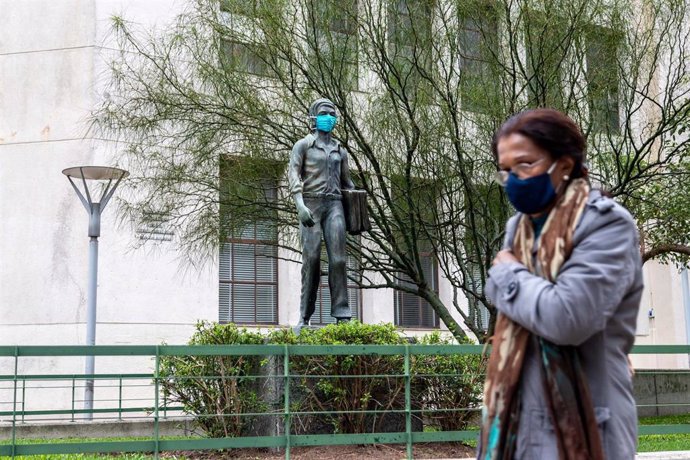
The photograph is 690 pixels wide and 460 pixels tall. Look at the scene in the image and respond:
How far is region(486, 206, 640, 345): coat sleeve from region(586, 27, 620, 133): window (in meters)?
14.0

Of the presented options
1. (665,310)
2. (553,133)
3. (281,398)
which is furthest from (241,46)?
(665,310)

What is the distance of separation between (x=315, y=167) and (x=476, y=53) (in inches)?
262

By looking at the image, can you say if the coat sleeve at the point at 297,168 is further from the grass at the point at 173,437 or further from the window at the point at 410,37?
the window at the point at 410,37

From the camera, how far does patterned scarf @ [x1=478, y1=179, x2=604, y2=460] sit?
2.72 meters

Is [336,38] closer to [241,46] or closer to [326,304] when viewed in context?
[241,46]

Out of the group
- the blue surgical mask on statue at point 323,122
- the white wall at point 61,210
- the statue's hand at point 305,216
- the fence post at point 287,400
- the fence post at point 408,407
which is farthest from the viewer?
the white wall at point 61,210

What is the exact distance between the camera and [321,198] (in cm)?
1133

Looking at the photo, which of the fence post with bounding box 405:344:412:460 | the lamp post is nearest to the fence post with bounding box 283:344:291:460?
the fence post with bounding box 405:344:412:460

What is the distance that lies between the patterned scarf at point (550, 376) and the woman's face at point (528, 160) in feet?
0.18

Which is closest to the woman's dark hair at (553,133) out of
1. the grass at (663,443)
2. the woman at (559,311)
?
the woman at (559,311)

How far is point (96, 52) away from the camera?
70.1 ft

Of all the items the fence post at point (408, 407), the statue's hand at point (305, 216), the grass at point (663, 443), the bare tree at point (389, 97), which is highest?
the bare tree at point (389, 97)

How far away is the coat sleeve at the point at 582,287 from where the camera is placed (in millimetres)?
2697

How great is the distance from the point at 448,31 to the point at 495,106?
1422 millimetres
